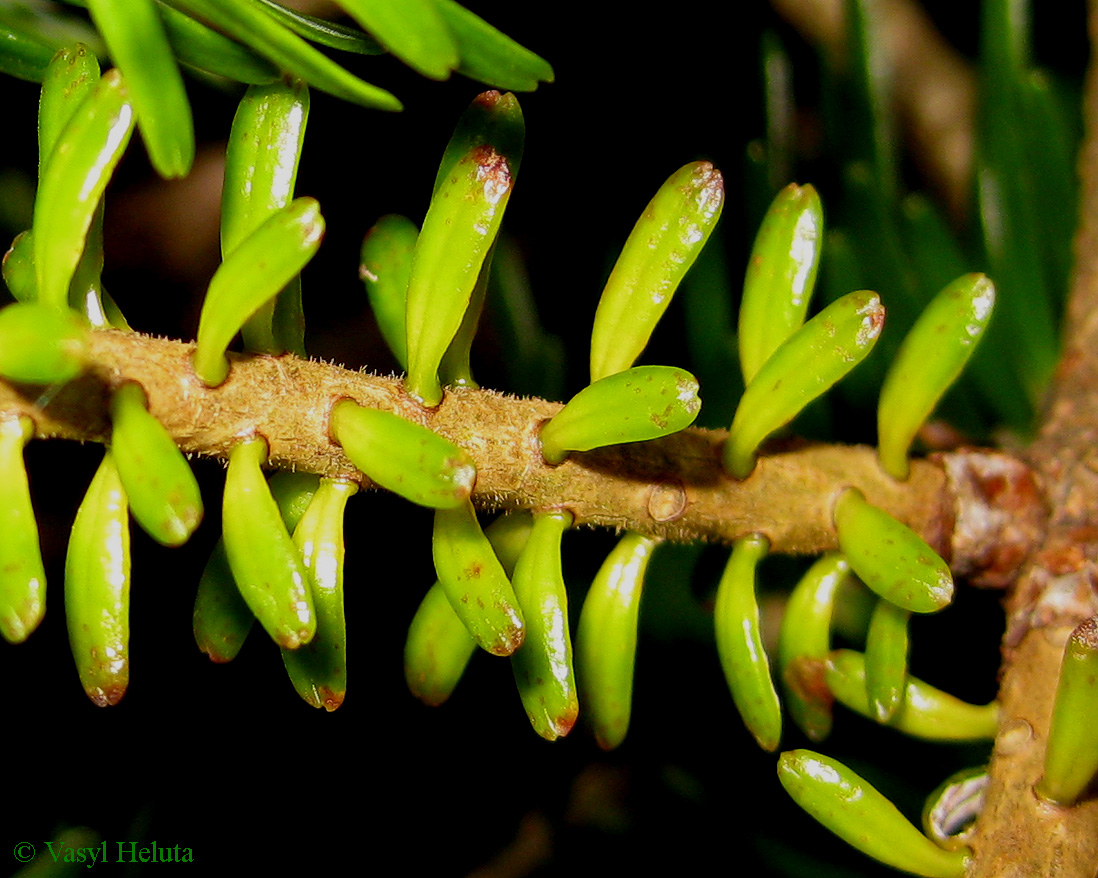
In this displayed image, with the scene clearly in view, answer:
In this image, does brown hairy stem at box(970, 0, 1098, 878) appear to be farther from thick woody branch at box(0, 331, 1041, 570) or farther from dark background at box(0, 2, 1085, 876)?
dark background at box(0, 2, 1085, 876)

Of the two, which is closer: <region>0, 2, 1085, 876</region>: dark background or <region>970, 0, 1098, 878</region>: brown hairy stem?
<region>970, 0, 1098, 878</region>: brown hairy stem

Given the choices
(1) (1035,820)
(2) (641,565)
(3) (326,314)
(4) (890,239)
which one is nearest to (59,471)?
(3) (326,314)

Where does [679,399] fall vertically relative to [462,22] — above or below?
below

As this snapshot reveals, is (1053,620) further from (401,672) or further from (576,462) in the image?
(401,672)

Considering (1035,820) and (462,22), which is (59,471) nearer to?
(462,22)

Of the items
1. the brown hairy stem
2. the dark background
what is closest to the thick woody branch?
the brown hairy stem
